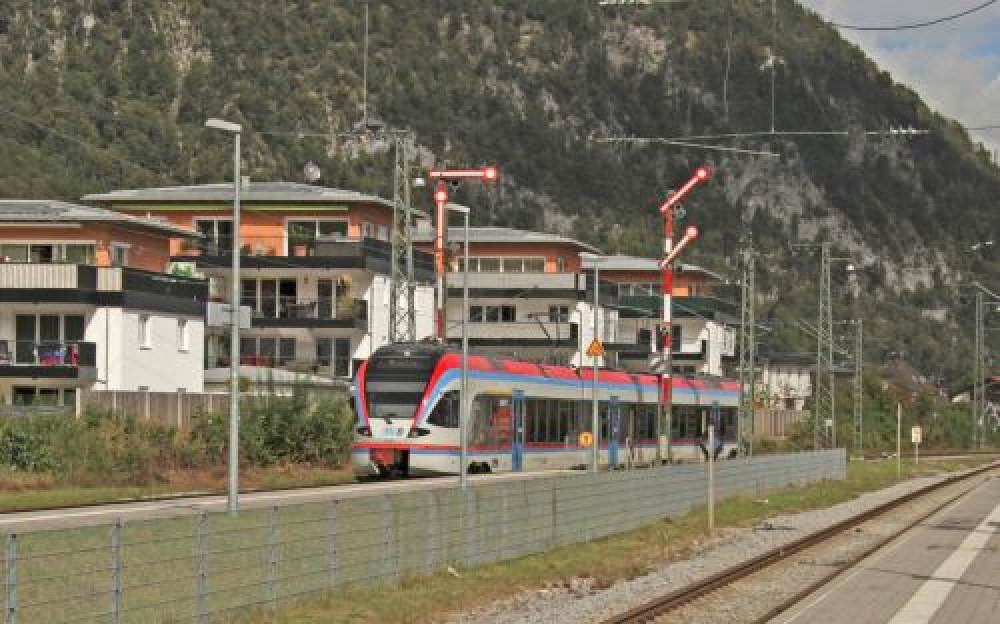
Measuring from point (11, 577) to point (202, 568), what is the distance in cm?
389

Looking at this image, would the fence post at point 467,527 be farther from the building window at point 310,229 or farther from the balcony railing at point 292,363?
the building window at point 310,229

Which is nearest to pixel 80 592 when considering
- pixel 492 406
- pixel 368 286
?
pixel 492 406

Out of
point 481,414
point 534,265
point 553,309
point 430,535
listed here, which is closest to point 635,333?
point 534,265

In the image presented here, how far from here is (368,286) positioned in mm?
91438

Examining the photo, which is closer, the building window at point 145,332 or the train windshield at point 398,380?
the train windshield at point 398,380

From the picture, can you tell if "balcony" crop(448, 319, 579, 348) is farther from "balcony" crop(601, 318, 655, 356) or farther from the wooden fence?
"balcony" crop(601, 318, 655, 356)

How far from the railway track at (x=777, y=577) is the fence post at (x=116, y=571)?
22.1 ft

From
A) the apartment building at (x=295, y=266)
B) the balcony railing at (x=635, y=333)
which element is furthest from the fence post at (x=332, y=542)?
the balcony railing at (x=635, y=333)

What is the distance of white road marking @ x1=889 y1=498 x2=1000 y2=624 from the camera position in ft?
82.3

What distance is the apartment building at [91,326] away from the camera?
66.8 meters

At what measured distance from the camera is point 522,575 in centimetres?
3020

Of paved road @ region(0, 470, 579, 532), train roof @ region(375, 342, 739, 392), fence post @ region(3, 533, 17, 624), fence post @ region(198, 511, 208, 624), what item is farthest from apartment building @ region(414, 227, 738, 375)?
fence post @ region(3, 533, 17, 624)

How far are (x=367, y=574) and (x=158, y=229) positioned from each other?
54.5m

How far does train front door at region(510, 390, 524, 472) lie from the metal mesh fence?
44.1 ft
